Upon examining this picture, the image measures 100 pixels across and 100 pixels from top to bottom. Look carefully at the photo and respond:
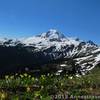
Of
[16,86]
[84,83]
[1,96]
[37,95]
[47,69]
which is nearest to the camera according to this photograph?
[1,96]

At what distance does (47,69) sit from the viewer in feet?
611

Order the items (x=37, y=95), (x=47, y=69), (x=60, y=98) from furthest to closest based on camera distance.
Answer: (x=47, y=69) → (x=60, y=98) → (x=37, y=95)

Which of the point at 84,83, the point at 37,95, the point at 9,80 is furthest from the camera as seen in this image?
the point at 84,83

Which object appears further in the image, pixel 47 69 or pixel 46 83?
pixel 47 69

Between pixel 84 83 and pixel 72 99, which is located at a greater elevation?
pixel 84 83

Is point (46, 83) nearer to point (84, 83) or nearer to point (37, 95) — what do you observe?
point (84, 83)

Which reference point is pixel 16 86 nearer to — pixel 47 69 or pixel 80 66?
pixel 47 69

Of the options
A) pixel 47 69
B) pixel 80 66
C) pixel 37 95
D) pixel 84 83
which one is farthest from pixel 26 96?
pixel 80 66

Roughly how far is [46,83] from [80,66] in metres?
168

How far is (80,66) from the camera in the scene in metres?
197

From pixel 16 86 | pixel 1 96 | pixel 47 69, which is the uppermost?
pixel 47 69

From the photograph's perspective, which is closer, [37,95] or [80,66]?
[37,95]

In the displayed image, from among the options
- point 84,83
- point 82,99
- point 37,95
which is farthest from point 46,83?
point 37,95

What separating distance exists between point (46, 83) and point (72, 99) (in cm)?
1173
